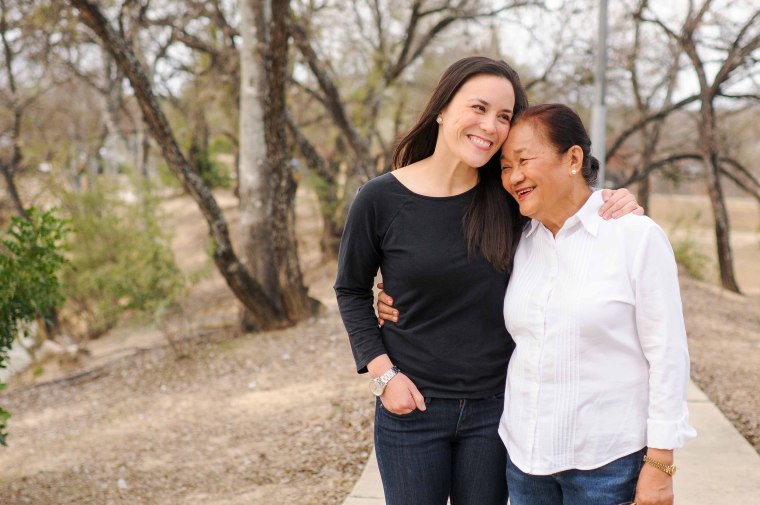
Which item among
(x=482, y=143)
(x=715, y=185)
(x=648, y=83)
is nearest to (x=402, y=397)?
(x=482, y=143)

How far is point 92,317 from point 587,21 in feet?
34.8

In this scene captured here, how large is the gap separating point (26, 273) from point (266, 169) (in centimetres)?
409

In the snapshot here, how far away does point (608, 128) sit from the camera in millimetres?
18672

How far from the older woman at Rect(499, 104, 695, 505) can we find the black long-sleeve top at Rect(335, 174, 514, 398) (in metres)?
0.09

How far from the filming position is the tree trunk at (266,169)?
793 cm

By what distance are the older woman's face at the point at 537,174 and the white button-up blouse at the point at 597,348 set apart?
8 centimetres

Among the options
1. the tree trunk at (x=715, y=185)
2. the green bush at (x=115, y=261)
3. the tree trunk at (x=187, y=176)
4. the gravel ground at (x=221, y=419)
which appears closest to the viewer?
the gravel ground at (x=221, y=419)

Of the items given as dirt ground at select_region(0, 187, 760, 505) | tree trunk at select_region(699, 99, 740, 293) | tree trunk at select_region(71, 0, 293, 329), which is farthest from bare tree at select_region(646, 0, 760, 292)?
tree trunk at select_region(71, 0, 293, 329)

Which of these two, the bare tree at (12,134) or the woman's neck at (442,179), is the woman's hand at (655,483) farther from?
the bare tree at (12,134)

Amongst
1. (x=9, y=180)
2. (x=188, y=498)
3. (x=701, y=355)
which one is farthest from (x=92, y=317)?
(x=701, y=355)

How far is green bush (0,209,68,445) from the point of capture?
4387mm

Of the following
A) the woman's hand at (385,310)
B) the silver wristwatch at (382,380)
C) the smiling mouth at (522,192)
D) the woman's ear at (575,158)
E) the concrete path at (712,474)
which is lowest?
the concrete path at (712,474)

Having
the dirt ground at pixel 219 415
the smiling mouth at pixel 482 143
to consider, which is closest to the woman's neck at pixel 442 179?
the smiling mouth at pixel 482 143

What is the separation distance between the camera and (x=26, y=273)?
447 centimetres
